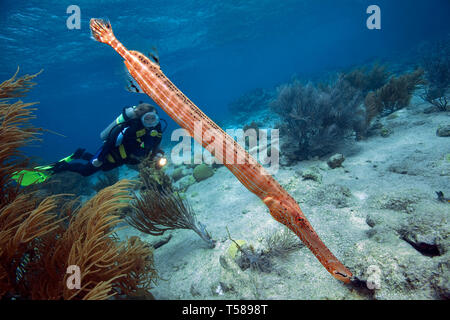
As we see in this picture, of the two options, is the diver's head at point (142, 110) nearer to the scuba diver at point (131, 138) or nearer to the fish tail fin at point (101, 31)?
the scuba diver at point (131, 138)

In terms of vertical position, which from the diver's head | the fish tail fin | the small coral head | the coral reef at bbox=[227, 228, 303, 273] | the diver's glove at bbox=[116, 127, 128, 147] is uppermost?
the fish tail fin

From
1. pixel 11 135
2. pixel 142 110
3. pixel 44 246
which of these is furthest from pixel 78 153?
pixel 44 246

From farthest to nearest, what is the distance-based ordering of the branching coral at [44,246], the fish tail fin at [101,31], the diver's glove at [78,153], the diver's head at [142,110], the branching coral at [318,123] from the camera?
1. the diver's glove at [78,153]
2. the branching coral at [318,123]
3. the diver's head at [142,110]
4. the fish tail fin at [101,31]
5. the branching coral at [44,246]

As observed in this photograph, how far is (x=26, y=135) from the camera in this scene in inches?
115

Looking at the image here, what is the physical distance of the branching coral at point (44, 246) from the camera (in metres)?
2.02

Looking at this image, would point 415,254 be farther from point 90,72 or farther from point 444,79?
point 90,72

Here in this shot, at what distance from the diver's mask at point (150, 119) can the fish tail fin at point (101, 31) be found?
326cm

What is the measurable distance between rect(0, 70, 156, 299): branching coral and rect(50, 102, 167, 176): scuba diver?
293 cm

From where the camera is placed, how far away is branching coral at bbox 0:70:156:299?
2.02 meters

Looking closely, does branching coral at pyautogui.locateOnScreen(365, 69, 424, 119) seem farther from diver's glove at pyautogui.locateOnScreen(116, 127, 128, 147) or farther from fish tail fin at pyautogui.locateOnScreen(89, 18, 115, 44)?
diver's glove at pyautogui.locateOnScreen(116, 127, 128, 147)

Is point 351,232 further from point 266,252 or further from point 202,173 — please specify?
point 202,173

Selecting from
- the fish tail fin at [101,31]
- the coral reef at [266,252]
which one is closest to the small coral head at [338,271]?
the coral reef at [266,252]

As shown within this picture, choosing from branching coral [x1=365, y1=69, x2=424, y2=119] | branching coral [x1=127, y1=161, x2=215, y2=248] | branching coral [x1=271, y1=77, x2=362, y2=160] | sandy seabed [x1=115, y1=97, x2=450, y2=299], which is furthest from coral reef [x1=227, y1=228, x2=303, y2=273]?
branching coral [x1=365, y1=69, x2=424, y2=119]

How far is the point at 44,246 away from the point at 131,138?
4.37 m
